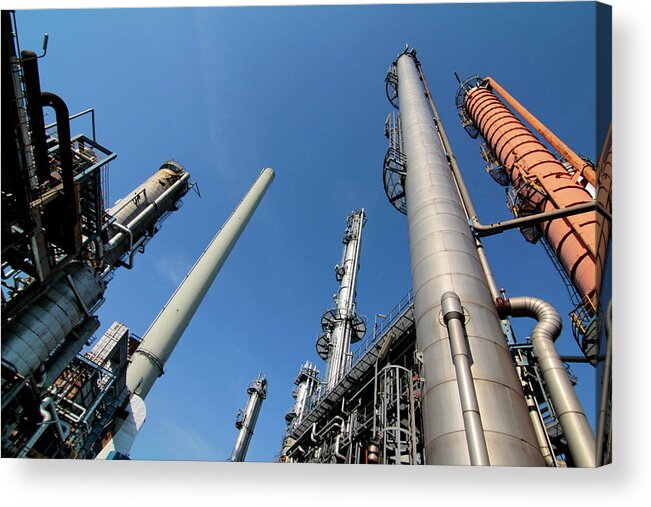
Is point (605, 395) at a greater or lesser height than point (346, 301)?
lesser

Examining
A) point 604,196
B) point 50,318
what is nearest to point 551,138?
point 604,196

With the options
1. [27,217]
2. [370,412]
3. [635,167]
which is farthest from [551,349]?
[27,217]

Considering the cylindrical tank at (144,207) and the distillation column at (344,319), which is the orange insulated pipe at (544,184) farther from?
the cylindrical tank at (144,207)

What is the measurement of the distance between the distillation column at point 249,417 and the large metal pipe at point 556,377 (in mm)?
25798

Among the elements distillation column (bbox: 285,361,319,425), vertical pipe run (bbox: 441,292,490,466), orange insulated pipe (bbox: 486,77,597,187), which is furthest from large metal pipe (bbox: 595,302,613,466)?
distillation column (bbox: 285,361,319,425)

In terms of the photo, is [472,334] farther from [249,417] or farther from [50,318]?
[249,417]

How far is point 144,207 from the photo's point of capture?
56.2 feet

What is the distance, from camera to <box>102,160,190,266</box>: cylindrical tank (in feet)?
47.2

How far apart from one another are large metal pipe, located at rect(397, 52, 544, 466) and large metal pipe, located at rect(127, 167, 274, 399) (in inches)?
599

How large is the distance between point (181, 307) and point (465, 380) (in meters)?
19.4

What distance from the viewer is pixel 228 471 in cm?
498

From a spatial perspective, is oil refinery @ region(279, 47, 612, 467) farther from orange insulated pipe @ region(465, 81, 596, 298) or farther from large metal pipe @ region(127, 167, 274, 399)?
large metal pipe @ region(127, 167, 274, 399)

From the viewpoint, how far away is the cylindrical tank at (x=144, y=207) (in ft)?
47.2

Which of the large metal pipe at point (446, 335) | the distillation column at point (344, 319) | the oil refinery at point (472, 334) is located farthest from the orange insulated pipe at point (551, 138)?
the distillation column at point (344, 319)
